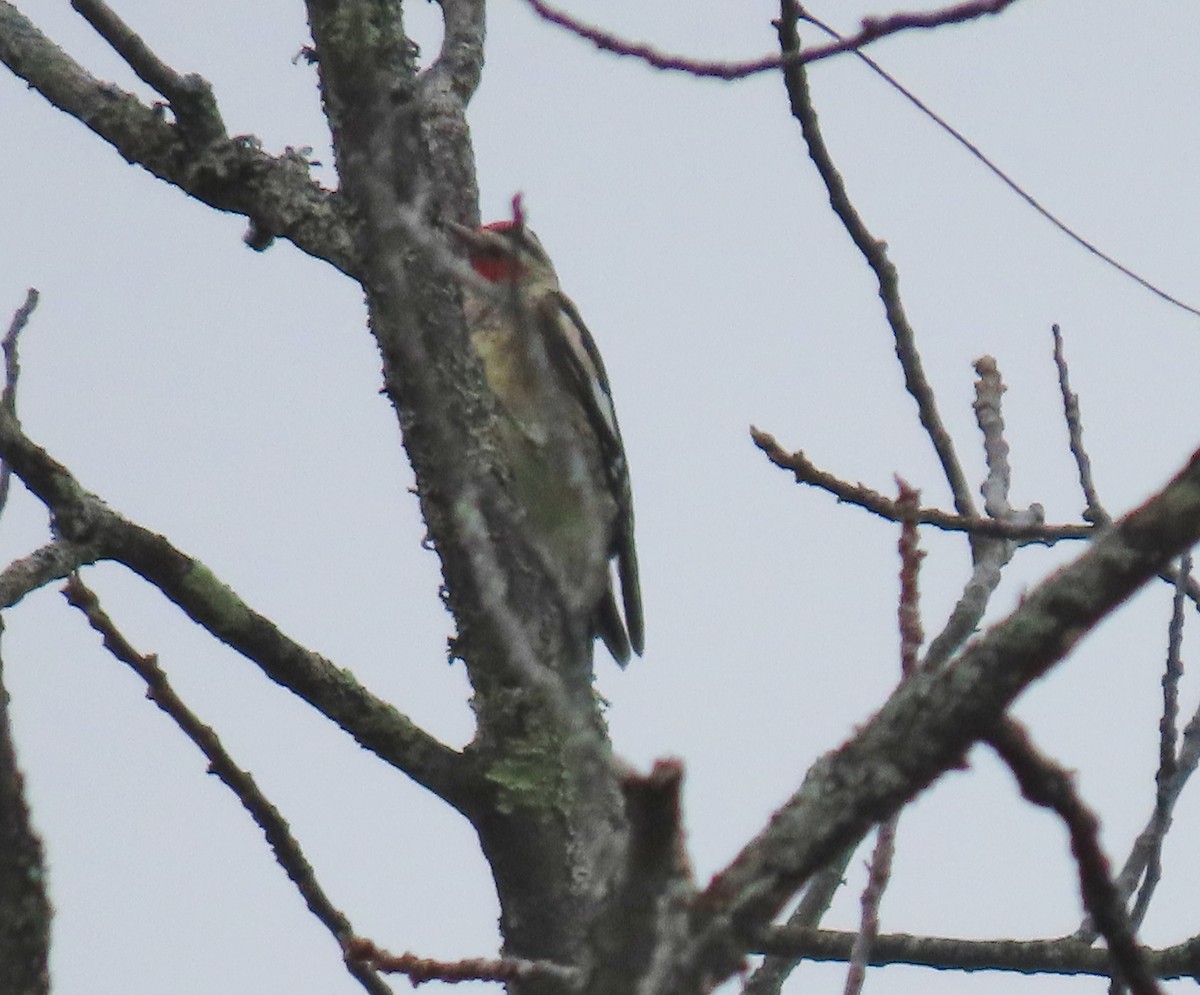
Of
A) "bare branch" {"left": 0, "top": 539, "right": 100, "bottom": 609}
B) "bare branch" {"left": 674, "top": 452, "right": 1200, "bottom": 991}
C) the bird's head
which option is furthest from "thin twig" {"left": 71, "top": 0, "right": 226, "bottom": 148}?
"bare branch" {"left": 674, "top": 452, "right": 1200, "bottom": 991}

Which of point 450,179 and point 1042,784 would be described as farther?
point 450,179

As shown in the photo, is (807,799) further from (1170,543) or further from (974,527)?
(974,527)

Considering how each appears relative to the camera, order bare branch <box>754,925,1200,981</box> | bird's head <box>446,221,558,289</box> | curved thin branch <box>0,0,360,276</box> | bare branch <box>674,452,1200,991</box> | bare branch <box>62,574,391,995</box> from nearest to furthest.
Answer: bare branch <box>674,452,1200,991</box>, bird's head <box>446,221,558,289</box>, bare branch <box>62,574,391,995</box>, bare branch <box>754,925,1200,981</box>, curved thin branch <box>0,0,360,276</box>

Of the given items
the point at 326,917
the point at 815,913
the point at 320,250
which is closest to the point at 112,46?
the point at 320,250

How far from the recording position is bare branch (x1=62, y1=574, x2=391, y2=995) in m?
2.57

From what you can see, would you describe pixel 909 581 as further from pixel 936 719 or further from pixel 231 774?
pixel 231 774

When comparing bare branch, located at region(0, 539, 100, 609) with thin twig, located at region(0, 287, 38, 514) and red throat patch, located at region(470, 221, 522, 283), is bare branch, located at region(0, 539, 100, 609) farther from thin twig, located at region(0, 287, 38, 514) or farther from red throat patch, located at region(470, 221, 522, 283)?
red throat patch, located at region(470, 221, 522, 283)

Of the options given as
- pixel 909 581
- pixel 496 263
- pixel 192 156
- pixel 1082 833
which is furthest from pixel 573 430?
pixel 1082 833

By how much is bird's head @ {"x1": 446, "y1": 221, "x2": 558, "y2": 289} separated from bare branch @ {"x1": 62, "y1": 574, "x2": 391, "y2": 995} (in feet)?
2.47

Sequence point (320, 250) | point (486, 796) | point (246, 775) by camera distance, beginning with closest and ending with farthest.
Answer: point (246, 775)
point (486, 796)
point (320, 250)

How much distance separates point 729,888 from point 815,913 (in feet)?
7.12

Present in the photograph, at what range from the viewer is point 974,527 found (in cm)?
328

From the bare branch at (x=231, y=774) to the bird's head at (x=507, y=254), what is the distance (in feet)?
2.47

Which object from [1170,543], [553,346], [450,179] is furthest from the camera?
[553,346]
